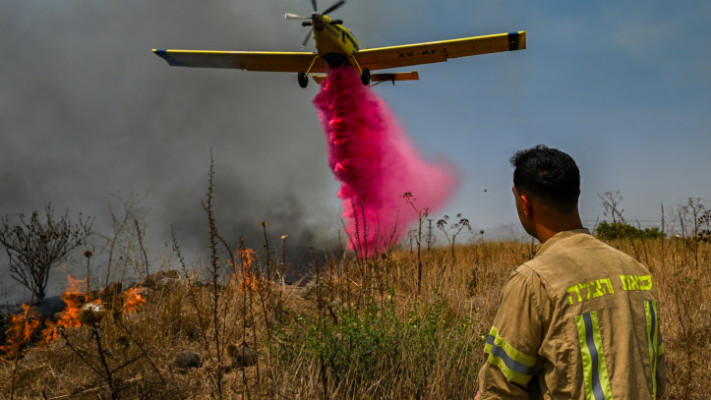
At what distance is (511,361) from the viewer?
5.99 ft

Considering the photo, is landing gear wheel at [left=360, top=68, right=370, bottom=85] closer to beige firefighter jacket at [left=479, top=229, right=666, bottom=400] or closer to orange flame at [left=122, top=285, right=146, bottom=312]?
orange flame at [left=122, top=285, right=146, bottom=312]

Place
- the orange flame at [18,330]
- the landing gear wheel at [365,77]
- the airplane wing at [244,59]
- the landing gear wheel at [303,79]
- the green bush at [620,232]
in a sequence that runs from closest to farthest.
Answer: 1. the orange flame at [18,330]
2. the green bush at [620,232]
3. the landing gear wheel at [365,77]
4. the landing gear wheel at [303,79]
5. the airplane wing at [244,59]

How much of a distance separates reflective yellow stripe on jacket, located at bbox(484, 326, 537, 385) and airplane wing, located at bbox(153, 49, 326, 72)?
631 inches

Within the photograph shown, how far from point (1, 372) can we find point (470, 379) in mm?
5411

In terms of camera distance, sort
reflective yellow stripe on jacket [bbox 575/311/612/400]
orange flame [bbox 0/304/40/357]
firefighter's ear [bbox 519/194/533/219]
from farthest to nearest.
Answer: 1. orange flame [bbox 0/304/40/357]
2. firefighter's ear [bbox 519/194/533/219]
3. reflective yellow stripe on jacket [bbox 575/311/612/400]

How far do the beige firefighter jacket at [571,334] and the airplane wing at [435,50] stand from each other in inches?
575

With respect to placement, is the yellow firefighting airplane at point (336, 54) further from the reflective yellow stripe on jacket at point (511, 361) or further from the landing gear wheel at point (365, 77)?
the reflective yellow stripe on jacket at point (511, 361)

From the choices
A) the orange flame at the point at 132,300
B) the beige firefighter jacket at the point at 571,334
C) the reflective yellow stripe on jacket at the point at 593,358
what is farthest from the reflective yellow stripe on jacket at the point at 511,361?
the orange flame at the point at 132,300

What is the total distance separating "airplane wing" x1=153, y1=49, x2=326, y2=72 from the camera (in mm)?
16938

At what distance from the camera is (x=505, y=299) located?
1898 mm

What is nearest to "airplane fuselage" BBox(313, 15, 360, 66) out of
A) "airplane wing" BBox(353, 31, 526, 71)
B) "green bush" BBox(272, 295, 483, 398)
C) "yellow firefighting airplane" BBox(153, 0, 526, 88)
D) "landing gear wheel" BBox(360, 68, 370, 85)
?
"yellow firefighting airplane" BBox(153, 0, 526, 88)

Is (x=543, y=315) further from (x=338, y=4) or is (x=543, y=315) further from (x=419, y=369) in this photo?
(x=338, y=4)

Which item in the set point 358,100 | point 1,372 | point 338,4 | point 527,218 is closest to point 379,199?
point 358,100

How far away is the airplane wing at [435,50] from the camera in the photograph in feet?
49.4
